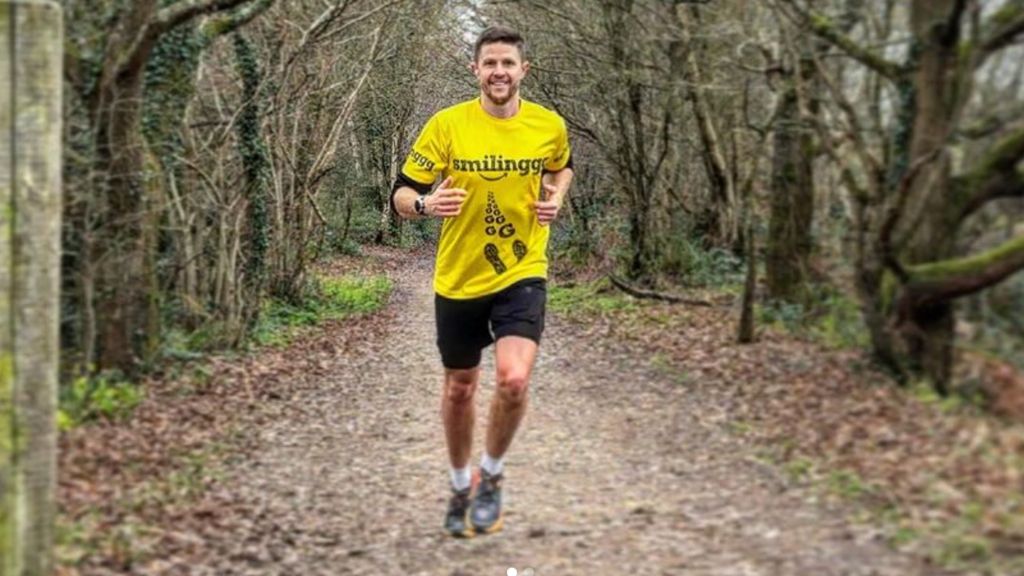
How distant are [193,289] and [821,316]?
6.78 m

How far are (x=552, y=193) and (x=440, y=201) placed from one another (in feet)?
2.29

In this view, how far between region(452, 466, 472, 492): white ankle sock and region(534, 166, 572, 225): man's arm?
1.41 metres

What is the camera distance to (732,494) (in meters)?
5.89

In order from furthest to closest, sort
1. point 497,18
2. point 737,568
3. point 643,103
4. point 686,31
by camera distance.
A: point 497,18, point 643,103, point 686,31, point 737,568

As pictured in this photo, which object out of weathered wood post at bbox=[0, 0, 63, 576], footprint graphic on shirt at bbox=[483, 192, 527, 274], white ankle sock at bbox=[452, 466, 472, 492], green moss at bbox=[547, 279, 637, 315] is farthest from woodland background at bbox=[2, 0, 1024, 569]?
weathered wood post at bbox=[0, 0, 63, 576]

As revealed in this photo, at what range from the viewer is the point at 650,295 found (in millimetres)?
15383

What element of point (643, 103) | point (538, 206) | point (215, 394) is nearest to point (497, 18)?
point (643, 103)

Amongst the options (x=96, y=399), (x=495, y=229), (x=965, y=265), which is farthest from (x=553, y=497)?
(x=96, y=399)

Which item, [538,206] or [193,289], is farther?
[193,289]

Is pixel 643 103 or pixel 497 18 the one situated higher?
pixel 497 18

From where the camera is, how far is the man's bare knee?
17.7 ft

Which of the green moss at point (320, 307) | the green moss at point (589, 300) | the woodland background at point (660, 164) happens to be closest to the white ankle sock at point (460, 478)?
the woodland background at point (660, 164)

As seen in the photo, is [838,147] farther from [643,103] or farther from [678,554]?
[643,103]

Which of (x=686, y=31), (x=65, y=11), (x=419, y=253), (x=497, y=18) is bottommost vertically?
(x=419, y=253)
